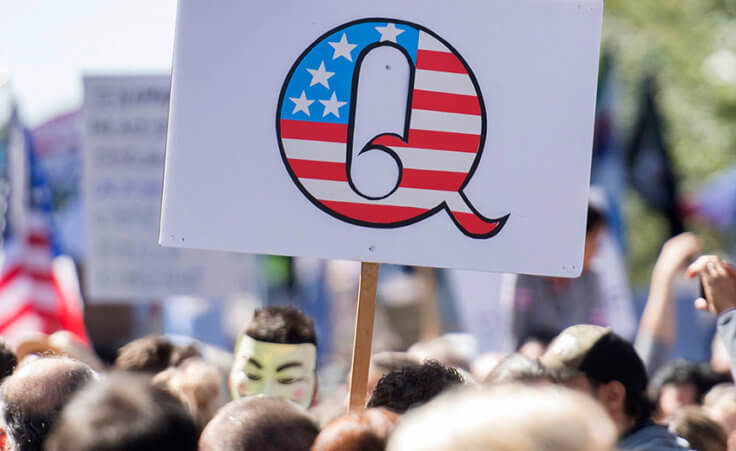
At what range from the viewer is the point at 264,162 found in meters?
3.01

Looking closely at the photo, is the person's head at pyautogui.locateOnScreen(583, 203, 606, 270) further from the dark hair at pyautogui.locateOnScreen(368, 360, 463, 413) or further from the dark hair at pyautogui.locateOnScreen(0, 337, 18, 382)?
the dark hair at pyautogui.locateOnScreen(0, 337, 18, 382)

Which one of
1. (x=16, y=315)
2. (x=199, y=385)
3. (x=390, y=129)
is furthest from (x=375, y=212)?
(x=16, y=315)

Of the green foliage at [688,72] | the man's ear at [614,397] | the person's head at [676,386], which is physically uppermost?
the green foliage at [688,72]

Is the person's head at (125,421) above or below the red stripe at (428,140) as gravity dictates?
below

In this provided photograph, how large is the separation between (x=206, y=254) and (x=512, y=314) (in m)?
2.47

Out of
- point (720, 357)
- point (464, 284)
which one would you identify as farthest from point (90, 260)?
point (720, 357)

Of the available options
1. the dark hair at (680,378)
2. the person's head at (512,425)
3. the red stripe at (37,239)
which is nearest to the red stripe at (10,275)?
the red stripe at (37,239)

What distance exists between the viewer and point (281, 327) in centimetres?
421

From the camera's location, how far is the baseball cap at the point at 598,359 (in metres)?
3.42

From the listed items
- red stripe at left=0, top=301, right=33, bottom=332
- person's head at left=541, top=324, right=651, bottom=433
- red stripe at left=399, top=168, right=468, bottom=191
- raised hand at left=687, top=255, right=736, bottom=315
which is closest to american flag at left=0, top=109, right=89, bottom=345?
red stripe at left=0, top=301, right=33, bottom=332

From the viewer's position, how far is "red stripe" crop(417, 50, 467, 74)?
121 inches

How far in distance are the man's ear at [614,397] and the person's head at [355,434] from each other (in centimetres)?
134

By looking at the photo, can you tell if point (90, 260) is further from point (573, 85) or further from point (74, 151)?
point (573, 85)

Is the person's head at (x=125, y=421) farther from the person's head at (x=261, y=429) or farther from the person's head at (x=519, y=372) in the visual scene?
the person's head at (x=519, y=372)
